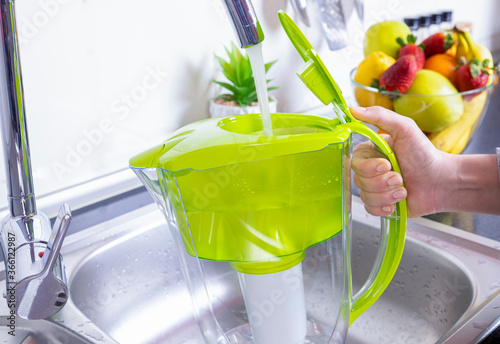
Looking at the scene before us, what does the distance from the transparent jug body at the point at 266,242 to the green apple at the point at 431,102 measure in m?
0.42

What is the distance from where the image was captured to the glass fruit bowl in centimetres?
85

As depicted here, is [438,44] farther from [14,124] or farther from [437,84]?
[14,124]

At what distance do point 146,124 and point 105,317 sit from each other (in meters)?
0.34

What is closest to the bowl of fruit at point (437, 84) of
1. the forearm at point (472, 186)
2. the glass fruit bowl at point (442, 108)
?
the glass fruit bowl at point (442, 108)

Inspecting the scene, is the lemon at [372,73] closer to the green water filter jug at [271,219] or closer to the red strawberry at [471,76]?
the red strawberry at [471,76]

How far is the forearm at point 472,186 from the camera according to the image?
703mm

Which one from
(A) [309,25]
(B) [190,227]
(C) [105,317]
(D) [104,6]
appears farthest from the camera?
(A) [309,25]

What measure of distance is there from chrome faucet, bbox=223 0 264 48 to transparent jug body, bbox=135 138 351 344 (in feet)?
0.33

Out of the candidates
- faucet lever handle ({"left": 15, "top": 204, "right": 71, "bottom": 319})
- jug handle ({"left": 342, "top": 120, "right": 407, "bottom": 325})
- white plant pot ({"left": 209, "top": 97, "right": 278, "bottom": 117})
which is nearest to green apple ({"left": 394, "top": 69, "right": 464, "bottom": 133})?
white plant pot ({"left": 209, "top": 97, "right": 278, "bottom": 117})

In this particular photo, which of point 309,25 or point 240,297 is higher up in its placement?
point 309,25

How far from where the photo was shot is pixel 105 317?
0.69 m

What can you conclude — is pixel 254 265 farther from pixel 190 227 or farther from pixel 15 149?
pixel 15 149

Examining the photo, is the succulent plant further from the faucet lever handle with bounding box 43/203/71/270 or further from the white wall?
the faucet lever handle with bounding box 43/203/71/270

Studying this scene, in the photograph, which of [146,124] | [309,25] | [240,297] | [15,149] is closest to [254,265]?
[240,297]
